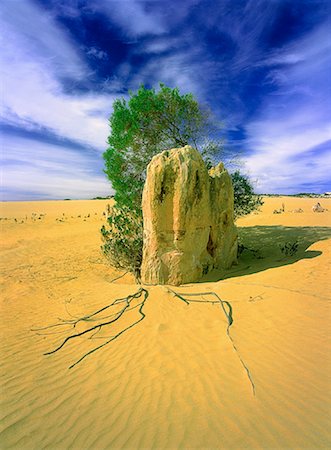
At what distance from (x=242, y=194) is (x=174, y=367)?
11074 millimetres

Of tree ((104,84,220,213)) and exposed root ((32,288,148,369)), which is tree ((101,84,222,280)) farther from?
exposed root ((32,288,148,369))

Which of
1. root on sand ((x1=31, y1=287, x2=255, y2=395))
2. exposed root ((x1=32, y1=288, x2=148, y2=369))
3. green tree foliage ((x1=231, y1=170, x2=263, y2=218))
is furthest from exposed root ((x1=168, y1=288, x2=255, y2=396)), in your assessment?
green tree foliage ((x1=231, y1=170, x2=263, y2=218))

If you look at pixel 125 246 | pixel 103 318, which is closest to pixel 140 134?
pixel 125 246

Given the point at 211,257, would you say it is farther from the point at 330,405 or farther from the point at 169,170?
the point at 330,405

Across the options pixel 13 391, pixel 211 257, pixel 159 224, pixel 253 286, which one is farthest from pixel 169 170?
pixel 13 391

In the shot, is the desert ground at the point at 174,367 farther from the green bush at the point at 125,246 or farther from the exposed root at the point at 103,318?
the green bush at the point at 125,246

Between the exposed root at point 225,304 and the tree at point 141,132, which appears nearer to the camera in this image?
the exposed root at point 225,304

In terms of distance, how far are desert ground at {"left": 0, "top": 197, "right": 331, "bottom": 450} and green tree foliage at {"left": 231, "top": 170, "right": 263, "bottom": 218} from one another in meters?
6.42

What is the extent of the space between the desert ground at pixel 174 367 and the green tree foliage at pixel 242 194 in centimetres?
642

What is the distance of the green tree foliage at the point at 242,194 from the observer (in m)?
13.0

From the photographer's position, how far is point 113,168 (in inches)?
445

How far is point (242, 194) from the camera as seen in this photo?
13.2 m

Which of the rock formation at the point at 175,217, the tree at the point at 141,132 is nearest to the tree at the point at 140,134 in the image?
the tree at the point at 141,132

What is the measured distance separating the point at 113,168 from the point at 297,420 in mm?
10606
